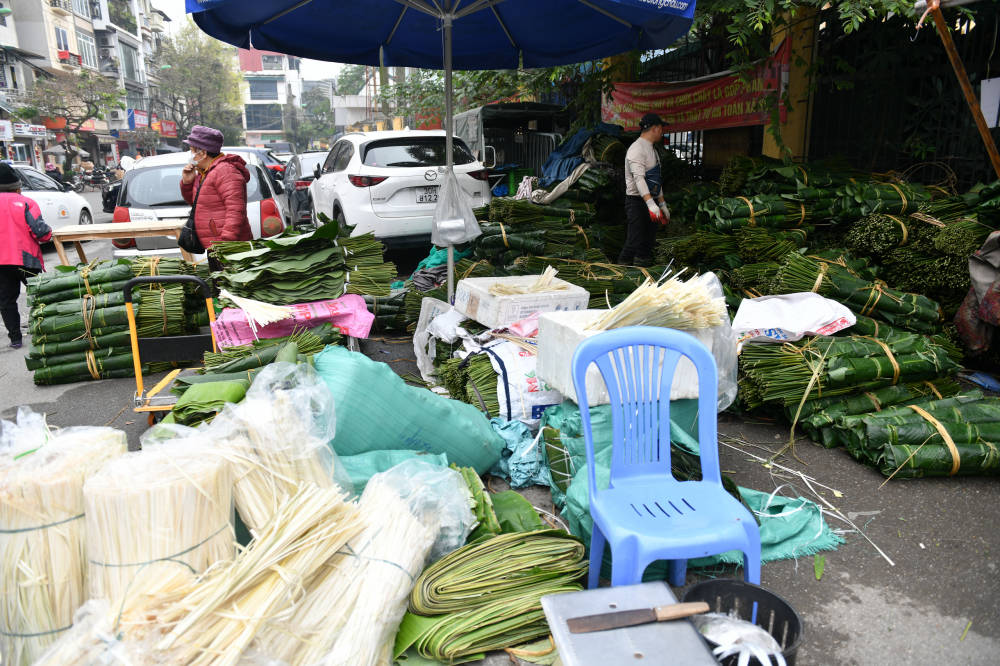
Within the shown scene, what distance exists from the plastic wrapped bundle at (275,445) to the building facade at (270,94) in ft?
Answer: 360

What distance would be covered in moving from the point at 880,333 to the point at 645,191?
276 cm

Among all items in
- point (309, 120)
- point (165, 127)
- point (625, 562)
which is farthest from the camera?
point (309, 120)

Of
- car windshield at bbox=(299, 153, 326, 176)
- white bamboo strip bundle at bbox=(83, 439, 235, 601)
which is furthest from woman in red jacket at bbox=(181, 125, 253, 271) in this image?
car windshield at bbox=(299, 153, 326, 176)

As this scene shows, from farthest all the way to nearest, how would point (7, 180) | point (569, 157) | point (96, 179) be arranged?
point (96, 179) < point (569, 157) < point (7, 180)

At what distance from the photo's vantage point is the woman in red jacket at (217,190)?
221 inches

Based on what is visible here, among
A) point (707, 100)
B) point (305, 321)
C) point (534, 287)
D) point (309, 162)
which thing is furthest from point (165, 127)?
point (534, 287)

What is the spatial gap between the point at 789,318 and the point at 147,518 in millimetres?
4169

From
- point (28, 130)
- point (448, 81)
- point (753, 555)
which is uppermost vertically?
point (28, 130)

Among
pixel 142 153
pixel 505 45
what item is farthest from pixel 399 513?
pixel 142 153

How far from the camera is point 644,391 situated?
9.13 feet

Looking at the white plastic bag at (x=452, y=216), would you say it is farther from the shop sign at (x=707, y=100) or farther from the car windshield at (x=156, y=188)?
the shop sign at (x=707, y=100)

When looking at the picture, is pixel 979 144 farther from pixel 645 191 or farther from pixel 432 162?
pixel 432 162

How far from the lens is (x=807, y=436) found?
13.6ft

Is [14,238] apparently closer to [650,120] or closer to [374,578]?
[374,578]
